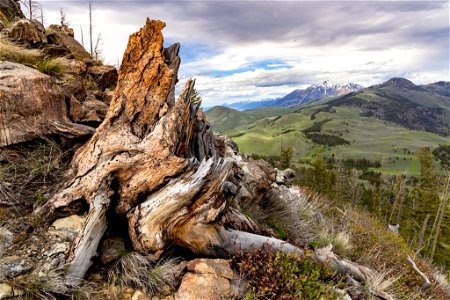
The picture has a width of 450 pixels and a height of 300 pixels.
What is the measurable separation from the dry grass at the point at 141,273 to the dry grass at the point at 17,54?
6.19 metres

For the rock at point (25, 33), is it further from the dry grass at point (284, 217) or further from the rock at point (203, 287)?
the rock at point (203, 287)

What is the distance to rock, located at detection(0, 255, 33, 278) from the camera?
4.69m

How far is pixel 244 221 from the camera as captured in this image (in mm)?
7508

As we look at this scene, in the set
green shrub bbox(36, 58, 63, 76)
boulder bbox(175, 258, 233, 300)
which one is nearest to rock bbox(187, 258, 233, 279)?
boulder bbox(175, 258, 233, 300)

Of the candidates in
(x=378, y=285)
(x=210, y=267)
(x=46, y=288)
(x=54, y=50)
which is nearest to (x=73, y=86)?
(x=54, y=50)

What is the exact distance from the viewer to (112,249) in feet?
20.1

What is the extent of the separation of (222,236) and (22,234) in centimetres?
367

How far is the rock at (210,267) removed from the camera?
18.8ft

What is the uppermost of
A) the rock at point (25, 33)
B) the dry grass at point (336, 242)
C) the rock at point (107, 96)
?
the rock at point (25, 33)

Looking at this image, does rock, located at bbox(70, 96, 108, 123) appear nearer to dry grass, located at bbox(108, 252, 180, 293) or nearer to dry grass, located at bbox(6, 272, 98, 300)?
dry grass, located at bbox(108, 252, 180, 293)

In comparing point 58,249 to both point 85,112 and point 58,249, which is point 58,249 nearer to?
point 58,249

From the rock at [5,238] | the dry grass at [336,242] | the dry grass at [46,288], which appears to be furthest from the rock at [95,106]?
the dry grass at [336,242]

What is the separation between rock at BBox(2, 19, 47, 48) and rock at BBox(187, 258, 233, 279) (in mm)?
8765

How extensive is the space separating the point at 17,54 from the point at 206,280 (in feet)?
25.5
